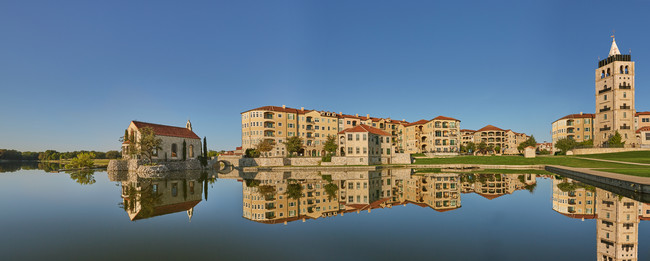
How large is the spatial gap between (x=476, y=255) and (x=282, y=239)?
8458mm

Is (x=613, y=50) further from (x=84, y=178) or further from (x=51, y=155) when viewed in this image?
(x=51, y=155)

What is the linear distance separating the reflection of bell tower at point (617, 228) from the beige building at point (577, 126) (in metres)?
97.8

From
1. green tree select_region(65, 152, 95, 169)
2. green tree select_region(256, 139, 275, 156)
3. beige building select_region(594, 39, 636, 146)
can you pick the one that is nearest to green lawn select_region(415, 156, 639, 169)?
beige building select_region(594, 39, 636, 146)

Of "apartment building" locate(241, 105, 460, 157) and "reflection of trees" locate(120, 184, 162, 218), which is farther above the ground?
"apartment building" locate(241, 105, 460, 157)

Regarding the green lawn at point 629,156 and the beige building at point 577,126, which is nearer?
the green lawn at point 629,156

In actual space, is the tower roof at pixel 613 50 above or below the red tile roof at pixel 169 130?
above

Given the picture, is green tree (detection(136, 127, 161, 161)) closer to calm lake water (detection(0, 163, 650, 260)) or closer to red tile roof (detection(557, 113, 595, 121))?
calm lake water (detection(0, 163, 650, 260))

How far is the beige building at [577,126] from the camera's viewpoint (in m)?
96.5

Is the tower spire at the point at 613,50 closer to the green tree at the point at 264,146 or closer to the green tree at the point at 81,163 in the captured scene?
the green tree at the point at 264,146

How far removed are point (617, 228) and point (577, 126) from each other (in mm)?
109387

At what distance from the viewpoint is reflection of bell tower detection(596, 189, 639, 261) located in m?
11.0

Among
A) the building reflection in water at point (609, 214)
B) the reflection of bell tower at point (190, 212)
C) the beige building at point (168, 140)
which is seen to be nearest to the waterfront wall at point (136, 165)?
the beige building at point (168, 140)

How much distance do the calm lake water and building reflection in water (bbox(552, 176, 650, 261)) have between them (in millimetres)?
56

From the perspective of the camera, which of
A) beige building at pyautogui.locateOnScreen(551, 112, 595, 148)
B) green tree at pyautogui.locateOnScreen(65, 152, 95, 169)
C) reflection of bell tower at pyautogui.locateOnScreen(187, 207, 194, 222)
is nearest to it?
reflection of bell tower at pyautogui.locateOnScreen(187, 207, 194, 222)
